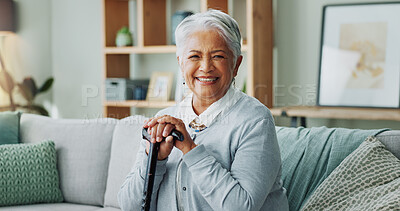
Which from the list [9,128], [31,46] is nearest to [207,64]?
[9,128]

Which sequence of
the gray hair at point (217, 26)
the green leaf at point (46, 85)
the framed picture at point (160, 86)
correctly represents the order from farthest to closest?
the green leaf at point (46, 85)
the framed picture at point (160, 86)
the gray hair at point (217, 26)

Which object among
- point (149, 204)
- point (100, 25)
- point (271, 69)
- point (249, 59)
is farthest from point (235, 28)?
point (100, 25)

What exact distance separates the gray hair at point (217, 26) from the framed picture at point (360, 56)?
1.98 m

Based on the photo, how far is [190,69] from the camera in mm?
1652

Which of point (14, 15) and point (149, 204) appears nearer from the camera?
point (149, 204)

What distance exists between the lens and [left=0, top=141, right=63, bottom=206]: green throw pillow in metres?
2.47

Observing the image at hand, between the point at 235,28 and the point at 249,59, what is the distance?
6.14 ft

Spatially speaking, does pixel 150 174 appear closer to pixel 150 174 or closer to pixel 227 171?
pixel 150 174

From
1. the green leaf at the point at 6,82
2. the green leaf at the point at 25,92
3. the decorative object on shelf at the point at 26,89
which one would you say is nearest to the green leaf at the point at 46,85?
the decorative object on shelf at the point at 26,89

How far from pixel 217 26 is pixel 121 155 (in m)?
1.14

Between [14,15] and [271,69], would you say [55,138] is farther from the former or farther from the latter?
[14,15]

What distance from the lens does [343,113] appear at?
10.3 ft

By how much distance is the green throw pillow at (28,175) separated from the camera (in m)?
2.47

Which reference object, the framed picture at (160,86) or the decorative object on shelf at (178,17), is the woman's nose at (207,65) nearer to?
the decorative object on shelf at (178,17)
